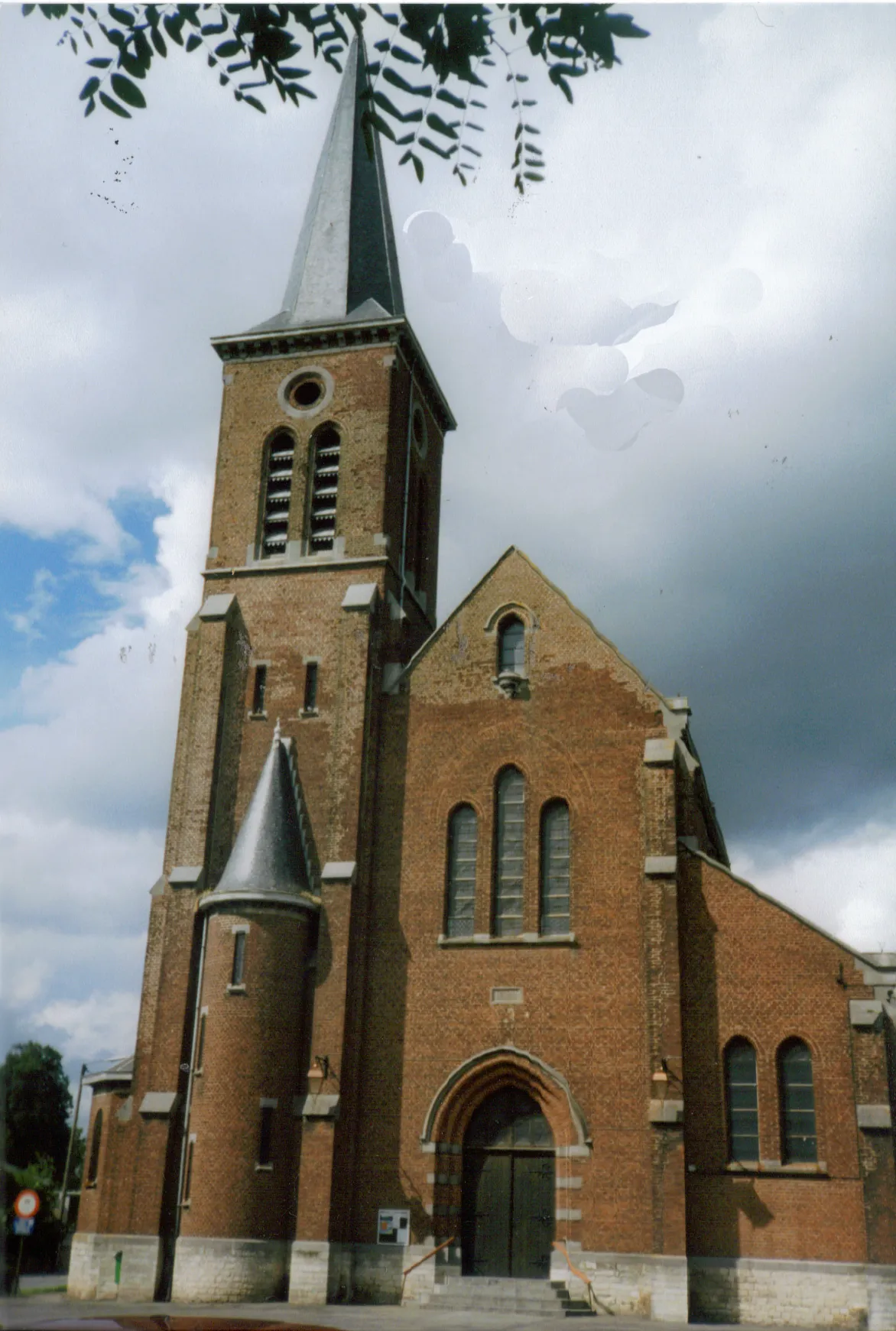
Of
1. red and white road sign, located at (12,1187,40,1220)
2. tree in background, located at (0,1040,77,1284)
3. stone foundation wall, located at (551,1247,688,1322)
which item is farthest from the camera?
tree in background, located at (0,1040,77,1284)

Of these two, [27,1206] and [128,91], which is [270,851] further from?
[128,91]

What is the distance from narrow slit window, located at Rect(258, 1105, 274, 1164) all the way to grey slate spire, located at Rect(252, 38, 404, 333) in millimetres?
19787

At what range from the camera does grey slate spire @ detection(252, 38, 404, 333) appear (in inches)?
1373

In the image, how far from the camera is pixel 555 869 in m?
27.2

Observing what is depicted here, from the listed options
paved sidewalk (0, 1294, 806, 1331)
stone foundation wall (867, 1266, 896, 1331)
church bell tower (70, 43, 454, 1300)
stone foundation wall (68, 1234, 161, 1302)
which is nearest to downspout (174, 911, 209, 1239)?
church bell tower (70, 43, 454, 1300)

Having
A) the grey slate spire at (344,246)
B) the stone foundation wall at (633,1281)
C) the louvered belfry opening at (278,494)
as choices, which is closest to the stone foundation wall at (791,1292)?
the stone foundation wall at (633,1281)

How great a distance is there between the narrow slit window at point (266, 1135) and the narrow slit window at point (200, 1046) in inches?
63.3

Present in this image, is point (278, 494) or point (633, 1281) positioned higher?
point (278, 494)

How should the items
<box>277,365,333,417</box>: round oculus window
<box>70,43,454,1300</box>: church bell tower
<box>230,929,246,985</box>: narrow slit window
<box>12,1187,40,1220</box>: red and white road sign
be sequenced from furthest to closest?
<box>277,365,333,417</box>: round oculus window
<box>230,929,246,985</box>: narrow slit window
<box>70,43,454,1300</box>: church bell tower
<box>12,1187,40,1220</box>: red and white road sign

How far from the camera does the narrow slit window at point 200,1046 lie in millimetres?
26062

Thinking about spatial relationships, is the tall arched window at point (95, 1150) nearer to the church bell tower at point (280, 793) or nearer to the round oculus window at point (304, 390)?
the church bell tower at point (280, 793)

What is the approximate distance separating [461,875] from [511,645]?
5.49 metres

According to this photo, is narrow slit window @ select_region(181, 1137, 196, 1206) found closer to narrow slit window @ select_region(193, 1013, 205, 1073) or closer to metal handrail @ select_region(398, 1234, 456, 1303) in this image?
narrow slit window @ select_region(193, 1013, 205, 1073)

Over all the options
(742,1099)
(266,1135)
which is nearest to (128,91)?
(266,1135)
